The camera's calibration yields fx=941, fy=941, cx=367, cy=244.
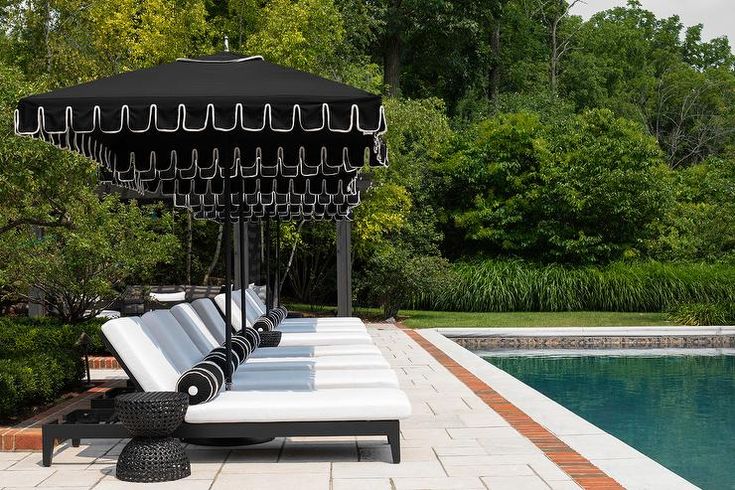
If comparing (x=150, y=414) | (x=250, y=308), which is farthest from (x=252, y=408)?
(x=250, y=308)

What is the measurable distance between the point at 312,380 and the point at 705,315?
1535 centimetres

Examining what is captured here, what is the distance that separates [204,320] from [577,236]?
17821 mm

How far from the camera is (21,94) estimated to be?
7227 mm

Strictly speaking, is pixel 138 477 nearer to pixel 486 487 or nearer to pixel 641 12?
pixel 486 487

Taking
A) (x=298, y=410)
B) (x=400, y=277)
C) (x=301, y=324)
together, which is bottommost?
(x=298, y=410)

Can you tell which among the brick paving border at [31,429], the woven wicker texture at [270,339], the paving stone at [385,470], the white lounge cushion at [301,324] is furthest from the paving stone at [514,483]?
the white lounge cushion at [301,324]

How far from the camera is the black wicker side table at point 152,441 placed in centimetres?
566

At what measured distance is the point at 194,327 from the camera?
317 inches

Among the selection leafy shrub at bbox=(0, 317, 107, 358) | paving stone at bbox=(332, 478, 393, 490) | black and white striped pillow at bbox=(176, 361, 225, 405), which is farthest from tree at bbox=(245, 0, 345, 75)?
paving stone at bbox=(332, 478, 393, 490)

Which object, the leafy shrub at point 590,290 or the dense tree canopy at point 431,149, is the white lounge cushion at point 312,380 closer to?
the dense tree canopy at point 431,149

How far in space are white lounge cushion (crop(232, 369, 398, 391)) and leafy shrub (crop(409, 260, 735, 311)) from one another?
15777mm

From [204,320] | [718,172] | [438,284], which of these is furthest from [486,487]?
[718,172]

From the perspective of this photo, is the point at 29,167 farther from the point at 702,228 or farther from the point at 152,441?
the point at 702,228

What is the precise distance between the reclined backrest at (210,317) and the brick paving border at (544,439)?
2.57m
